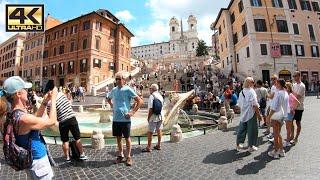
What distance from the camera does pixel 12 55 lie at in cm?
7575

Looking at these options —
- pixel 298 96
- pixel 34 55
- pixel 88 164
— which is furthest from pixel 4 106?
pixel 34 55

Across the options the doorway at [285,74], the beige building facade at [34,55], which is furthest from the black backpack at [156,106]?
the beige building facade at [34,55]

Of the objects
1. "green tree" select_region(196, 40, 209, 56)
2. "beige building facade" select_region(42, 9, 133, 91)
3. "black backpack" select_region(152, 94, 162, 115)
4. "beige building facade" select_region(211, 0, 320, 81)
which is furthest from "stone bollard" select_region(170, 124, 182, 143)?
"green tree" select_region(196, 40, 209, 56)

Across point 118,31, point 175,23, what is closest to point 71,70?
point 118,31

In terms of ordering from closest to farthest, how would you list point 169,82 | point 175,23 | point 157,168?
1. point 157,168
2. point 169,82
3. point 175,23

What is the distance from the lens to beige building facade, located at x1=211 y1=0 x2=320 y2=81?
1331 inches

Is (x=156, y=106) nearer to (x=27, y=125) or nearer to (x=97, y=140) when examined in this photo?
(x=97, y=140)

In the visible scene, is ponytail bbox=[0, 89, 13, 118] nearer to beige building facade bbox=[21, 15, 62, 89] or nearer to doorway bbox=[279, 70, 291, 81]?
doorway bbox=[279, 70, 291, 81]

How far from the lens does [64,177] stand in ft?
18.3

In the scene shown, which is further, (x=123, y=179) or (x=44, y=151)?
(x=123, y=179)

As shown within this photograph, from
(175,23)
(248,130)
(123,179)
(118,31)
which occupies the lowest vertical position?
(123,179)

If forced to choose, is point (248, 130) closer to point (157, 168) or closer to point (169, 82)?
point (157, 168)

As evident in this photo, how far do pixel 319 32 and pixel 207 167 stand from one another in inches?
1498

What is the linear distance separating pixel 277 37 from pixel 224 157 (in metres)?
31.4
